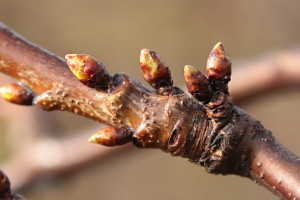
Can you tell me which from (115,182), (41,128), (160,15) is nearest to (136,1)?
(160,15)

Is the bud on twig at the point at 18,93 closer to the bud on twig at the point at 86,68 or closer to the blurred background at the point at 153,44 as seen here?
the bud on twig at the point at 86,68

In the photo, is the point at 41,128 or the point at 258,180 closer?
the point at 258,180

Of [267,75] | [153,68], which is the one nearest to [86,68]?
[153,68]

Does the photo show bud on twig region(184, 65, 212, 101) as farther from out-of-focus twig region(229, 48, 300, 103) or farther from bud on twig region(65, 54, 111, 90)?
out-of-focus twig region(229, 48, 300, 103)

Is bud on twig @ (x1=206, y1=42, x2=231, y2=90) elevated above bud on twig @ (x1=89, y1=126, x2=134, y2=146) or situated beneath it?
elevated above

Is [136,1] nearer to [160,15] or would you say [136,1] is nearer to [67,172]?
[160,15]

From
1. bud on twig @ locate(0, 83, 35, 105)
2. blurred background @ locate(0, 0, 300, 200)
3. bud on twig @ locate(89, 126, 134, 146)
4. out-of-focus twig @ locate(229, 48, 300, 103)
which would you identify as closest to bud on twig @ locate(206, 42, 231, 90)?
bud on twig @ locate(89, 126, 134, 146)

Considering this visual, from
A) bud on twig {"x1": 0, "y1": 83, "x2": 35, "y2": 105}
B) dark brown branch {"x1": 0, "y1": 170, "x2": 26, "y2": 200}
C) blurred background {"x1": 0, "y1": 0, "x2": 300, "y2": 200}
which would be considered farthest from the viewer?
blurred background {"x1": 0, "y1": 0, "x2": 300, "y2": 200}
